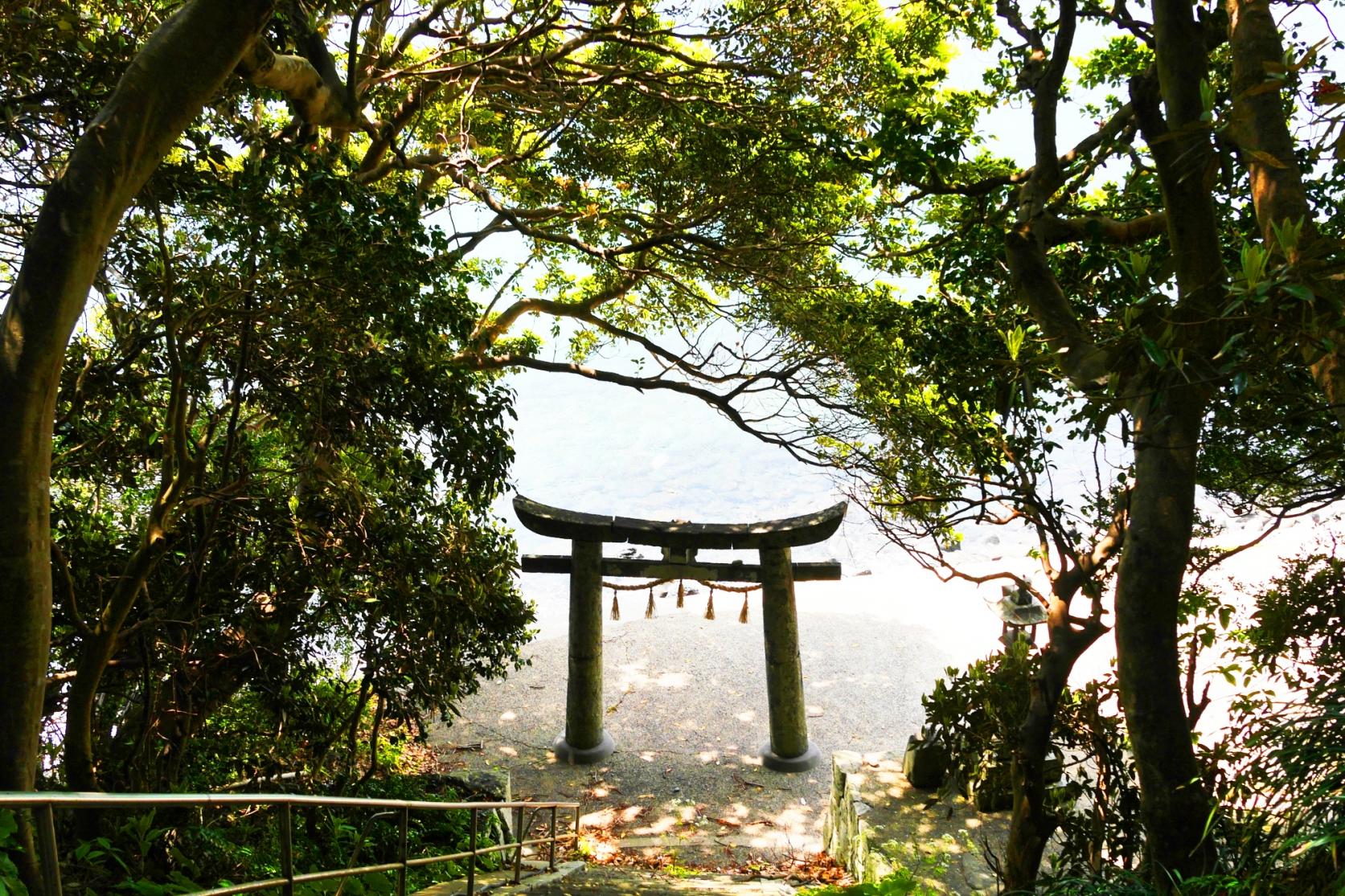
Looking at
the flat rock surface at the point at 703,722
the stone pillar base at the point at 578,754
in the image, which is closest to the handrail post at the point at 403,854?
the flat rock surface at the point at 703,722

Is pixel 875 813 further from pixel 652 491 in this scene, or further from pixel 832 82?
pixel 652 491

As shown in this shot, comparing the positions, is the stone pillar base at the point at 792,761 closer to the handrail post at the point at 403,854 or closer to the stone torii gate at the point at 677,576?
the stone torii gate at the point at 677,576

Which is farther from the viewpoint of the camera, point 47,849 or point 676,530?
point 676,530

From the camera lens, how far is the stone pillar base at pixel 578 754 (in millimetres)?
10188

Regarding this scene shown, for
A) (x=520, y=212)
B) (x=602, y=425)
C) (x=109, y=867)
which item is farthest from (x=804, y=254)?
(x=602, y=425)

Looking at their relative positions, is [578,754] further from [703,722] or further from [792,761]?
[792,761]

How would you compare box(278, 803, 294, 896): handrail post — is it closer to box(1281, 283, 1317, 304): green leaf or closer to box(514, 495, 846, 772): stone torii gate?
box(1281, 283, 1317, 304): green leaf

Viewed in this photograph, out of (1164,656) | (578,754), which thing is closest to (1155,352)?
(1164,656)

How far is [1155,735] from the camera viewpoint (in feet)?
9.59

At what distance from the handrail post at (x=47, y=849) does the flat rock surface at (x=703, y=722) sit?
7224 mm

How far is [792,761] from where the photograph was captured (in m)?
10.2

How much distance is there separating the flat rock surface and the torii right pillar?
24cm

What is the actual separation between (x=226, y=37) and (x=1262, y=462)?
18.4 feet

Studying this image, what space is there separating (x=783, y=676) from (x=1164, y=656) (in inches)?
297
